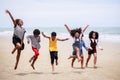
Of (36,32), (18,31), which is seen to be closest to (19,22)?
(18,31)

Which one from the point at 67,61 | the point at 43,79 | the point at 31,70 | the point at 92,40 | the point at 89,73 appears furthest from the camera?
the point at 67,61

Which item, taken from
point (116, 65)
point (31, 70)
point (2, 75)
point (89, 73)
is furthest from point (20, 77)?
point (116, 65)

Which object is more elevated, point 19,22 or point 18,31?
point 19,22

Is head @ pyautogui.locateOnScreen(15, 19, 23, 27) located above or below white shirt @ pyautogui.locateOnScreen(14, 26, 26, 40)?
above

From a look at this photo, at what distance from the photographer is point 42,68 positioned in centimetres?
1306

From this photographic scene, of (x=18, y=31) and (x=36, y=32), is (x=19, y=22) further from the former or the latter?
(x=36, y=32)

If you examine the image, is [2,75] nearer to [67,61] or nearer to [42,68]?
[42,68]

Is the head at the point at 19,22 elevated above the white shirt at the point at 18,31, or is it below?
above

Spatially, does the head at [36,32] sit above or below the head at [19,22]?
below

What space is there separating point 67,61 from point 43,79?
5288mm

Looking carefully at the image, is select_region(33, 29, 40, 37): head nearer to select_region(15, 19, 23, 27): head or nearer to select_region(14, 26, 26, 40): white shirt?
select_region(14, 26, 26, 40): white shirt

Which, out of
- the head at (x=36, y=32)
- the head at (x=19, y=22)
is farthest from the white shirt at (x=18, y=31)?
the head at (x=36, y=32)

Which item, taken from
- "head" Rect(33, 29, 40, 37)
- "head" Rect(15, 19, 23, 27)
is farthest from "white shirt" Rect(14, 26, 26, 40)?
"head" Rect(33, 29, 40, 37)

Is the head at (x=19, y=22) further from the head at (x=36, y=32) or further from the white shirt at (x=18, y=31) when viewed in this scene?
the head at (x=36, y=32)
